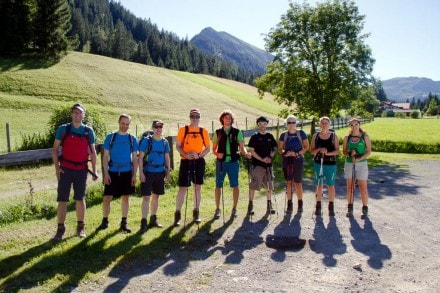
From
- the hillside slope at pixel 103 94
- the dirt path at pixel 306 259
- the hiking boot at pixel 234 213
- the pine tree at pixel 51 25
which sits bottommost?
the dirt path at pixel 306 259

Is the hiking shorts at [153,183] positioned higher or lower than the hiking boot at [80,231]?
higher

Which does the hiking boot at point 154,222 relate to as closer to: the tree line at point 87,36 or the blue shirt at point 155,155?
the blue shirt at point 155,155

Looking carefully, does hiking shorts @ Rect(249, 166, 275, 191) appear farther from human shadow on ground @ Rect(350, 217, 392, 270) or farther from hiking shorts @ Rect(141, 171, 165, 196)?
hiking shorts @ Rect(141, 171, 165, 196)

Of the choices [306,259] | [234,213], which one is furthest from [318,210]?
[306,259]

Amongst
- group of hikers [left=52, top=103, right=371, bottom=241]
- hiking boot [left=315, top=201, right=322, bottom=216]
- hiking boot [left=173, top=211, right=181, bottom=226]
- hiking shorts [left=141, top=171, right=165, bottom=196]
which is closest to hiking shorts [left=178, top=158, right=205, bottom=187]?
group of hikers [left=52, top=103, right=371, bottom=241]

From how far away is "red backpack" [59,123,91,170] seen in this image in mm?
6793

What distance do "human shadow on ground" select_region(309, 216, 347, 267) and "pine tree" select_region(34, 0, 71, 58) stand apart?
54359mm

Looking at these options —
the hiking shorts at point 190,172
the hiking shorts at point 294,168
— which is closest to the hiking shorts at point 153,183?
the hiking shorts at point 190,172

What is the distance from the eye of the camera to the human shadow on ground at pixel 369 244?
6062mm

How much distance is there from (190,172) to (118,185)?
1559 mm

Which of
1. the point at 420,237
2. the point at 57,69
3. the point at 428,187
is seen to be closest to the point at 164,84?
the point at 57,69

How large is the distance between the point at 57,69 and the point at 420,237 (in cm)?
5453

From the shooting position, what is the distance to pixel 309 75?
72.7ft

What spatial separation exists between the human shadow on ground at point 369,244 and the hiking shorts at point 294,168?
1.58m
